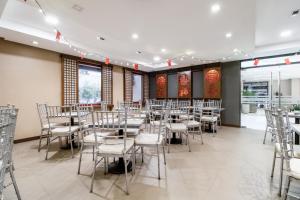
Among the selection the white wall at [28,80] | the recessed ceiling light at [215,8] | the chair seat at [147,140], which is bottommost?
the chair seat at [147,140]

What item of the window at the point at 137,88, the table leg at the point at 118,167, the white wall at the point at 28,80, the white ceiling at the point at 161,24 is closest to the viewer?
the table leg at the point at 118,167

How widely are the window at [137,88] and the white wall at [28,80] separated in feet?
12.0

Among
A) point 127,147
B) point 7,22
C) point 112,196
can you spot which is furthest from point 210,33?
point 7,22

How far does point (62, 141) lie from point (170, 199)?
3.45m

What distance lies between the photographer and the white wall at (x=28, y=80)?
4.03 meters

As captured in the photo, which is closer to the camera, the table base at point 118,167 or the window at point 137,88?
the table base at point 118,167

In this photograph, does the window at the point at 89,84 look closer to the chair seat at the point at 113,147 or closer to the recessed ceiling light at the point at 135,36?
the recessed ceiling light at the point at 135,36

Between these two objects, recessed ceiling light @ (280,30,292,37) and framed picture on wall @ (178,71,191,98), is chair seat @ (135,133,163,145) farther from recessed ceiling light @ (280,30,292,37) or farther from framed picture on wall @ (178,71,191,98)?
framed picture on wall @ (178,71,191,98)

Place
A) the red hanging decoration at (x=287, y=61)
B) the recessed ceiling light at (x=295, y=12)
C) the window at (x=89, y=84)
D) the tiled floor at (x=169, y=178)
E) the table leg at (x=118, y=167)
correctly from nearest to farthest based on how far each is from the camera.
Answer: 1. the tiled floor at (x=169, y=178)
2. the table leg at (x=118, y=167)
3. the recessed ceiling light at (x=295, y=12)
4. the red hanging decoration at (x=287, y=61)
5. the window at (x=89, y=84)

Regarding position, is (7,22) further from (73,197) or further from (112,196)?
(112,196)

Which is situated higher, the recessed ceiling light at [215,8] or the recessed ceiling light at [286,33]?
the recessed ceiling light at [286,33]

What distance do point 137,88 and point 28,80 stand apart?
4.86m

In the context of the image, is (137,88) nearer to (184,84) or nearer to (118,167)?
(184,84)

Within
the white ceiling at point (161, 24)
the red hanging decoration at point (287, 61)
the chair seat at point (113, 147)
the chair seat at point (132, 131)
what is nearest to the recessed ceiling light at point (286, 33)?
the white ceiling at point (161, 24)
